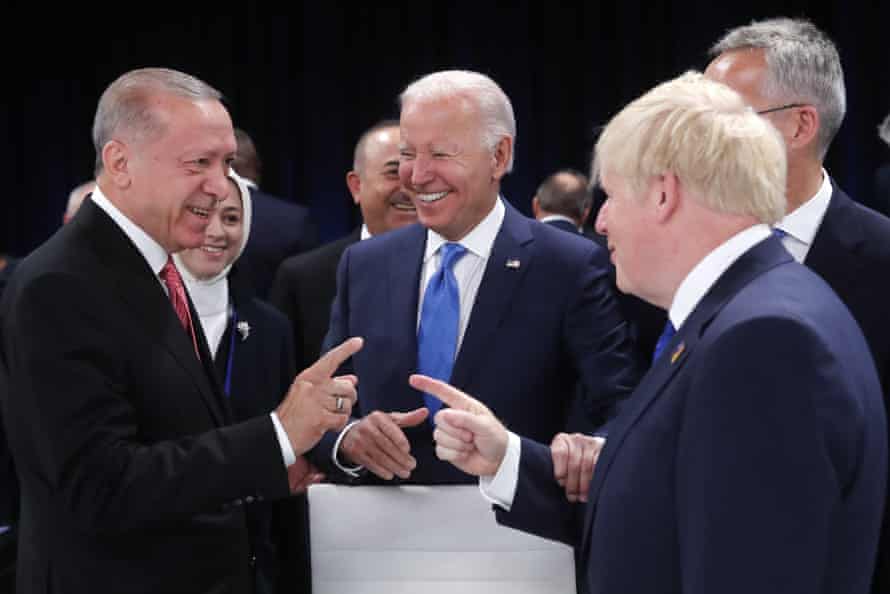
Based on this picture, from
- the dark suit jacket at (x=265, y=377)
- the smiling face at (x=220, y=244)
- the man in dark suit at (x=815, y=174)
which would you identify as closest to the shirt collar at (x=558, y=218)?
the smiling face at (x=220, y=244)

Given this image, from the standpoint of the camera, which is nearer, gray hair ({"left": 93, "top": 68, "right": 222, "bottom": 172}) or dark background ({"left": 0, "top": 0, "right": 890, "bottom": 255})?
gray hair ({"left": 93, "top": 68, "right": 222, "bottom": 172})

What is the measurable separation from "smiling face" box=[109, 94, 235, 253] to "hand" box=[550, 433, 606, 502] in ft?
2.63

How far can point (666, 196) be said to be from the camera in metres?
1.75

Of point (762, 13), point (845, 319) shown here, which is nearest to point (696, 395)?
point (845, 319)

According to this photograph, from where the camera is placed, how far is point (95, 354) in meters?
2.15

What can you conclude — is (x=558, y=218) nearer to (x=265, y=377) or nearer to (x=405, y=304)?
(x=265, y=377)

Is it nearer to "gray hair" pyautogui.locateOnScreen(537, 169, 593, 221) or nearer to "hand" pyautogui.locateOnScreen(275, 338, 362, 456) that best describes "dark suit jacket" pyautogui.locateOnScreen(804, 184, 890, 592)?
"hand" pyautogui.locateOnScreen(275, 338, 362, 456)

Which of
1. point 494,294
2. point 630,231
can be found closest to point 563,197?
point 494,294

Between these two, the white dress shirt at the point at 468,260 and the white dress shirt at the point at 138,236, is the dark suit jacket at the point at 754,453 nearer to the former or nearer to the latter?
the white dress shirt at the point at 138,236

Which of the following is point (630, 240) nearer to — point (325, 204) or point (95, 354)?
point (95, 354)

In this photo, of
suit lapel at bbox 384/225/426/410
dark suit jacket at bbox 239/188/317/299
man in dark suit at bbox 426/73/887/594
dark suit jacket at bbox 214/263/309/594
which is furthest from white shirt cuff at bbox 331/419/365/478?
dark suit jacket at bbox 239/188/317/299

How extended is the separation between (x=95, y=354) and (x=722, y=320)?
1.09 meters

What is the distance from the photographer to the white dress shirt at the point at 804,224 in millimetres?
2568

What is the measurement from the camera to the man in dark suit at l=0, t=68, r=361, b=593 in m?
2.13
